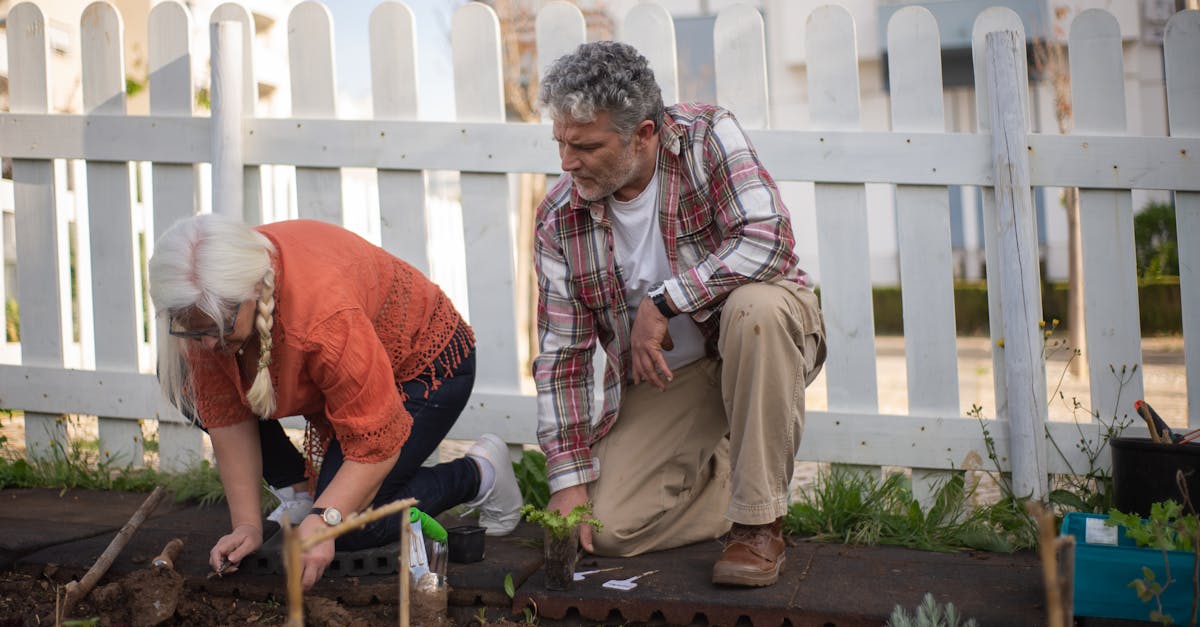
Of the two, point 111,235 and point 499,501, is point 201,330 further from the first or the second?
point 111,235

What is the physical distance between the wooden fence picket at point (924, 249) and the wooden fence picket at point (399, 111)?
163 centimetres

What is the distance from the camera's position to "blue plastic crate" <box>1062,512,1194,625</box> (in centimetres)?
193

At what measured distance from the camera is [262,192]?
149 inches

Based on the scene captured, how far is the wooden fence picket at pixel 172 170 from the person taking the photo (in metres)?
3.77

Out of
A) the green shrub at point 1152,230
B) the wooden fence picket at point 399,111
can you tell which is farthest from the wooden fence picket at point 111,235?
the green shrub at point 1152,230

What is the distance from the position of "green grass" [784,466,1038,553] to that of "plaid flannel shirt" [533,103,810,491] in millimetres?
605

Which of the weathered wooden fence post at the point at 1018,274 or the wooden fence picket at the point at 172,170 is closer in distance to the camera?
the weathered wooden fence post at the point at 1018,274

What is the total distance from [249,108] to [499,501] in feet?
5.94

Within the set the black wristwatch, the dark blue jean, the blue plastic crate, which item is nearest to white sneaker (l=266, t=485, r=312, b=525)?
the dark blue jean

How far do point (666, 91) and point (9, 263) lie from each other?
558cm

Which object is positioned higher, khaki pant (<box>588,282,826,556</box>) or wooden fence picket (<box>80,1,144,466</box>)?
wooden fence picket (<box>80,1,144,466</box>)

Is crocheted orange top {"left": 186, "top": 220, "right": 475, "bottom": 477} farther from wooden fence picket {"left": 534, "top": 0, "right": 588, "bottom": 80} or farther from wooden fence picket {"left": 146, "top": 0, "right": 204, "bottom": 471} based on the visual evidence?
wooden fence picket {"left": 146, "top": 0, "right": 204, "bottom": 471}

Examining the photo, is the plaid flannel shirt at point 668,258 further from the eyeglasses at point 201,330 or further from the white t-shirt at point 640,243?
the eyeglasses at point 201,330

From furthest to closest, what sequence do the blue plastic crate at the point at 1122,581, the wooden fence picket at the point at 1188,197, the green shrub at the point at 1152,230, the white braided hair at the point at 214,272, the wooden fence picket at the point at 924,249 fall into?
the green shrub at the point at 1152,230 → the wooden fence picket at the point at 924,249 → the wooden fence picket at the point at 1188,197 → the white braided hair at the point at 214,272 → the blue plastic crate at the point at 1122,581
